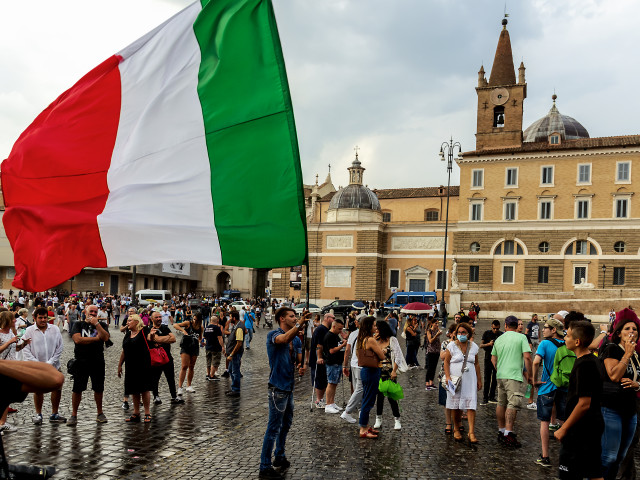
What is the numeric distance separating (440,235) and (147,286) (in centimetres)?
3350

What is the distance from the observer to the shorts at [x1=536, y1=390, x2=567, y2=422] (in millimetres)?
7129

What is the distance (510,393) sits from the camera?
772cm

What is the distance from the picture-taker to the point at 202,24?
5.38 meters

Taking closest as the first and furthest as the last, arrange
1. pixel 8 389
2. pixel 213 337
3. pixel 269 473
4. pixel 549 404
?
pixel 8 389 < pixel 269 473 < pixel 549 404 < pixel 213 337

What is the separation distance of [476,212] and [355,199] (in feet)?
40.3

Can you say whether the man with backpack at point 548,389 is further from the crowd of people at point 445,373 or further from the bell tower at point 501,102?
the bell tower at point 501,102

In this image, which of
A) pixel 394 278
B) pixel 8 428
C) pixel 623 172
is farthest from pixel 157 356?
pixel 394 278

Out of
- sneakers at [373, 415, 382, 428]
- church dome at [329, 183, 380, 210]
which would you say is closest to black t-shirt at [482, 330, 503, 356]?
sneakers at [373, 415, 382, 428]

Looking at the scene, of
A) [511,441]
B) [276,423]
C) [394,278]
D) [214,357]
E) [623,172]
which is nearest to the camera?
[276,423]

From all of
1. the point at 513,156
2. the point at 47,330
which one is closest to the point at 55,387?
the point at 47,330

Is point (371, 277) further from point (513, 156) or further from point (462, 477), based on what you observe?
point (462, 477)

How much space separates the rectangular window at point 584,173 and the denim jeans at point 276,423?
1775 inches

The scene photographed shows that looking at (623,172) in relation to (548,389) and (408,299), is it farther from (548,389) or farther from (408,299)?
(548,389)

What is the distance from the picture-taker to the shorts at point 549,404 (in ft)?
23.4
